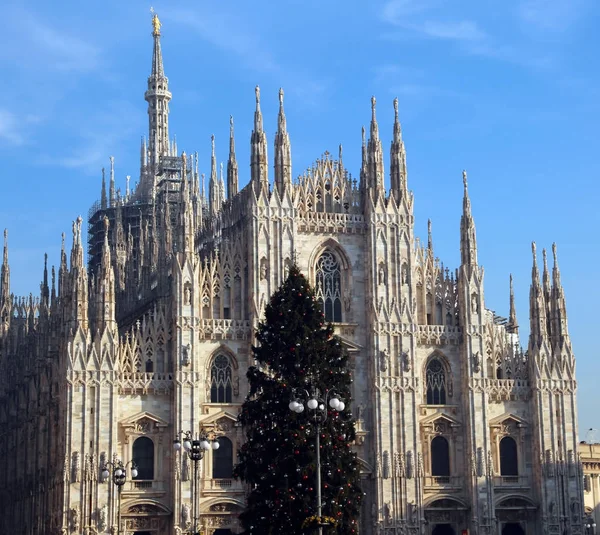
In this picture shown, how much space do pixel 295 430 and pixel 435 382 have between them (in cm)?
2166

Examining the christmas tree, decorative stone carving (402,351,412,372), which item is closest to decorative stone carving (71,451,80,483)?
the christmas tree

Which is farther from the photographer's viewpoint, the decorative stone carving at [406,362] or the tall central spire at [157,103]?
the tall central spire at [157,103]

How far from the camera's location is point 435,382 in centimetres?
7662

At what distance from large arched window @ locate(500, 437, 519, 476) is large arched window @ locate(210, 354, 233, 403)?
671 inches

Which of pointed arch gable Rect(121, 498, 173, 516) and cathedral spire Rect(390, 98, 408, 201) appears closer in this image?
pointed arch gable Rect(121, 498, 173, 516)

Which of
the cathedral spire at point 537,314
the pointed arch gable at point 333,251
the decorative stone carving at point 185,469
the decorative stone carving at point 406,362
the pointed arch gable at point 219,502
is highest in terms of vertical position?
the pointed arch gable at point 333,251

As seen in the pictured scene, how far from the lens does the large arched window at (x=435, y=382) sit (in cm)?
7638

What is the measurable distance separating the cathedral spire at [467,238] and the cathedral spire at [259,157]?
495 inches

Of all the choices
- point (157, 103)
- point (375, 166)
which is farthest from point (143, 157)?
point (375, 166)

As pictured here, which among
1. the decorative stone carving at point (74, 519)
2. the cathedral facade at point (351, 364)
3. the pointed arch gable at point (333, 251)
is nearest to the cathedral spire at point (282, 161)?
the cathedral facade at point (351, 364)

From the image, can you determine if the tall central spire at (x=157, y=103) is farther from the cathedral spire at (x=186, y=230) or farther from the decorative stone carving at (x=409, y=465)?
the decorative stone carving at (x=409, y=465)

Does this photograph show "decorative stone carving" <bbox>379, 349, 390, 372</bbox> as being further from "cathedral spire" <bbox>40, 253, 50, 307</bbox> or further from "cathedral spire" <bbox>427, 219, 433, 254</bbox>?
"cathedral spire" <bbox>40, 253, 50, 307</bbox>

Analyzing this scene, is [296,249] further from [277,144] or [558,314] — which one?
[558,314]

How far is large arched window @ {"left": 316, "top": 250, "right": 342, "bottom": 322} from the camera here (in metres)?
75.6
